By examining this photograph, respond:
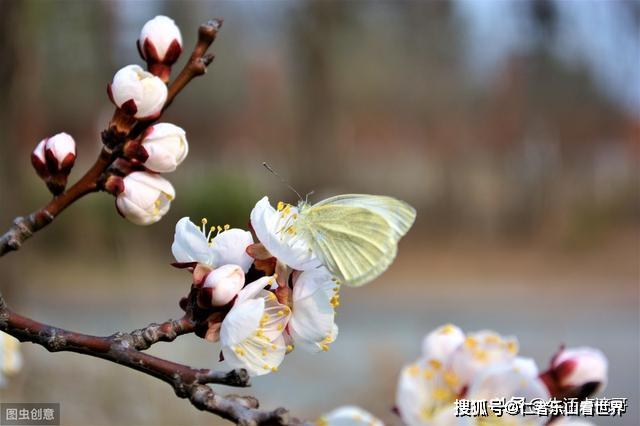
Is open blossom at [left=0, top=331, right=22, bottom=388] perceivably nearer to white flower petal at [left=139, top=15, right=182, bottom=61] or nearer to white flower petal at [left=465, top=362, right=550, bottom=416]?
white flower petal at [left=139, top=15, right=182, bottom=61]

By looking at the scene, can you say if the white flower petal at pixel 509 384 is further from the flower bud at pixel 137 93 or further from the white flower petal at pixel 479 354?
the flower bud at pixel 137 93

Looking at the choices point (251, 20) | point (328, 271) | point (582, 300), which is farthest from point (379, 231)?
point (251, 20)

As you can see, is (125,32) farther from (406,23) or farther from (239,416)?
(239,416)

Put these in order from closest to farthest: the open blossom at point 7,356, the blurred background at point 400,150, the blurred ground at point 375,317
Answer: the open blossom at point 7,356
the blurred ground at point 375,317
the blurred background at point 400,150

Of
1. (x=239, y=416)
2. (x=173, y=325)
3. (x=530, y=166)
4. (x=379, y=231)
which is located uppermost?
(x=530, y=166)

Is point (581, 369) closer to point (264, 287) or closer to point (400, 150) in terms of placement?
point (264, 287)

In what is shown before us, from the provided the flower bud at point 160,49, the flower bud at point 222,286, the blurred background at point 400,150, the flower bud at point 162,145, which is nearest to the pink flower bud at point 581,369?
the flower bud at point 222,286

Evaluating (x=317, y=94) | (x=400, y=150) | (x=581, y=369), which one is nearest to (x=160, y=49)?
(x=581, y=369)
